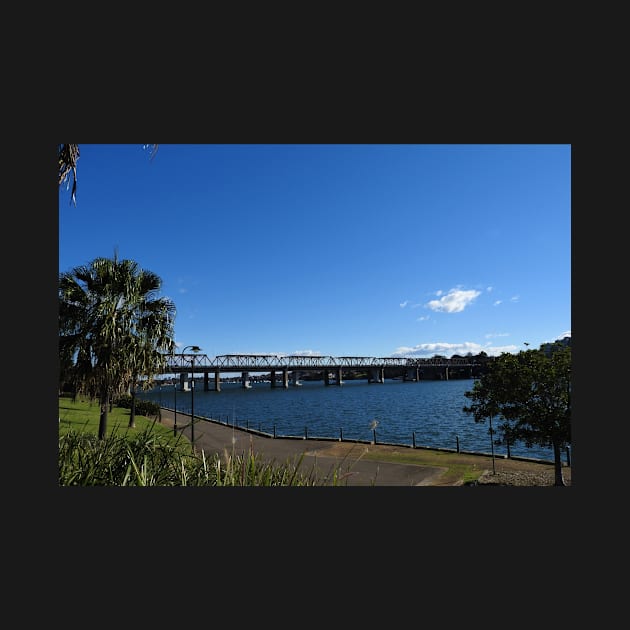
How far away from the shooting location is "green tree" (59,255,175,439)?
1198 centimetres

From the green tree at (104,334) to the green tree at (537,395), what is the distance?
10.5m

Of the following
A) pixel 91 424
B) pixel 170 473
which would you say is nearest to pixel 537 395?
pixel 170 473

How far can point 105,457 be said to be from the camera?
4.28 meters

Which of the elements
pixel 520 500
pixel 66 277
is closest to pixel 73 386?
pixel 66 277

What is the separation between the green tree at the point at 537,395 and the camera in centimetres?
1116

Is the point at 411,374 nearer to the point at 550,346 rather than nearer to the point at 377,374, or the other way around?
the point at 377,374

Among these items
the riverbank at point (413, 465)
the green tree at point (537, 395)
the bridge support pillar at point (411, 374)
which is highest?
the green tree at point (537, 395)

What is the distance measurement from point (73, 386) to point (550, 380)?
13670 mm

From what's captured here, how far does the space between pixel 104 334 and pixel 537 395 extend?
40.5 ft

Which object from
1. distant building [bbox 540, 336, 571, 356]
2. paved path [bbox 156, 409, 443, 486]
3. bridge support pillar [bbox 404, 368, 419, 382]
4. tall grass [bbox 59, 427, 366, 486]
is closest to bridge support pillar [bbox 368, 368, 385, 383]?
bridge support pillar [bbox 404, 368, 419, 382]

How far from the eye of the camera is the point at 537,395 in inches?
456

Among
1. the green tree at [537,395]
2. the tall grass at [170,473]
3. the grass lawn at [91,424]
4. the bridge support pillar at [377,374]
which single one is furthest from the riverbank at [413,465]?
the bridge support pillar at [377,374]

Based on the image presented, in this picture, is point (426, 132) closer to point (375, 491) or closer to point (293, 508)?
point (375, 491)

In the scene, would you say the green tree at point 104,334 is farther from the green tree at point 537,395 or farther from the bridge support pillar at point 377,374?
the bridge support pillar at point 377,374
